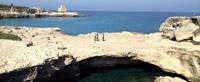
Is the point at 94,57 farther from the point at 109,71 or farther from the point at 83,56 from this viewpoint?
the point at 109,71

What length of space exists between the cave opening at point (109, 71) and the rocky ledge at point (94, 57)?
86mm

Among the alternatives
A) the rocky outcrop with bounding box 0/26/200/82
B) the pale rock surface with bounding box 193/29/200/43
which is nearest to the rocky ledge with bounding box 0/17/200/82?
the rocky outcrop with bounding box 0/26/200/82

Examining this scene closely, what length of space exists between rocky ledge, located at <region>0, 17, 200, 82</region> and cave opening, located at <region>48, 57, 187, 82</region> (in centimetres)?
9

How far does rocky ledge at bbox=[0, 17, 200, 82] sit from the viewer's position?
2164 cm

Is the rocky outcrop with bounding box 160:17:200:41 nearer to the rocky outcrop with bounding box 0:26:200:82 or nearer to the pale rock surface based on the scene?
the pale rock surface

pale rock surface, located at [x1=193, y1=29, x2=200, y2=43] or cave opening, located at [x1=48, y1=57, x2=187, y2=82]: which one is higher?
pale rock surface, located at [x1=193, y1=29, x2=200, y2=43]

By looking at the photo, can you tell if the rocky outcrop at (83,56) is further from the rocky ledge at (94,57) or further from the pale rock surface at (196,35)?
the pale rock surface at (196,35)

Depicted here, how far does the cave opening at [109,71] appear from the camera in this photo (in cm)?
2809

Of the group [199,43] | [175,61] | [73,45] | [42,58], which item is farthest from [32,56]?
[199,43]

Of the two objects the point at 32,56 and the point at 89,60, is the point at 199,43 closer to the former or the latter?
the point at 89,60

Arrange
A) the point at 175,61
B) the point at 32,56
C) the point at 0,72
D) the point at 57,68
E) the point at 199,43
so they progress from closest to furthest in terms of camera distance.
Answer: the point at 0,72, the point at 32,56, the point at 57,68, the point at 175,61, the point at 199,43

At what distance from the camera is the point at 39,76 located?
914 inches

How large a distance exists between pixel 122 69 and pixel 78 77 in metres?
5.16

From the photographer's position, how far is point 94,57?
29516 millimetres
